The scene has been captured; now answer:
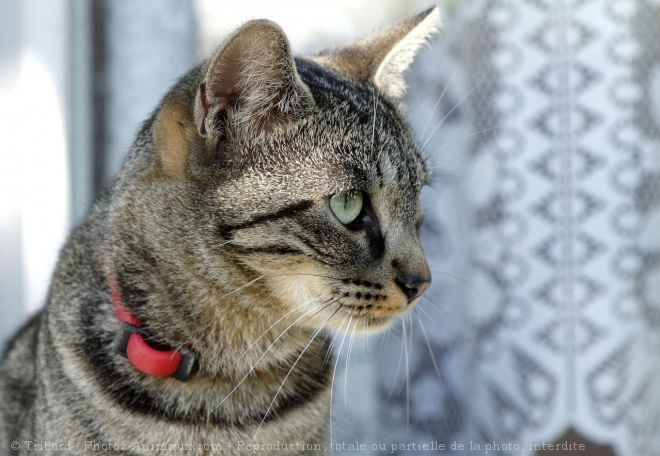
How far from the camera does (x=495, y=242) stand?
6.23 feet

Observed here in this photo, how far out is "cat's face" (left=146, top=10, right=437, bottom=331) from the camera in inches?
41.6

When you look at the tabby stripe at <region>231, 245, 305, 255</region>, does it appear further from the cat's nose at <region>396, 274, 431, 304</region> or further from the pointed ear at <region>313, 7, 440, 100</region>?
the pointed ear at <region>313, 7, 440, 100</region>

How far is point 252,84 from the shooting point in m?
1.05

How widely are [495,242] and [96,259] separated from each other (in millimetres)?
1109

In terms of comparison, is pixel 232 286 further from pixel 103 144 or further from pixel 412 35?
pixel 103 144

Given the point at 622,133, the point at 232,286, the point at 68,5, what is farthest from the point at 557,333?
the point at 68,5

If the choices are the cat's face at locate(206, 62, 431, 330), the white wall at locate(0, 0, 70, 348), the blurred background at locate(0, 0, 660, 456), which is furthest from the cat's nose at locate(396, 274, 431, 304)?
the white wall at locate(0, 0, 70, 348)

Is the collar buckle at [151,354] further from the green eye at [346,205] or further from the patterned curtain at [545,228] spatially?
the patterned curtain at [545,228]

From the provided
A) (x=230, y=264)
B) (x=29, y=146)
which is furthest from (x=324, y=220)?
(x=29, y=146)

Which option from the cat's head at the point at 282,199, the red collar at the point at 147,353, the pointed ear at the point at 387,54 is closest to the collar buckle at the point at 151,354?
the red collar at the point at 147,353

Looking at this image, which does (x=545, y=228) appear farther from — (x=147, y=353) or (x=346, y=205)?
(x=147, y=353)

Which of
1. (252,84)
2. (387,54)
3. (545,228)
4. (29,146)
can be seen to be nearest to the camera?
(252,84)

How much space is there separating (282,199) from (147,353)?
0.32 metres

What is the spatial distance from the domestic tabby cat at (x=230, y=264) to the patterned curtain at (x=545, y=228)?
2.29ft
